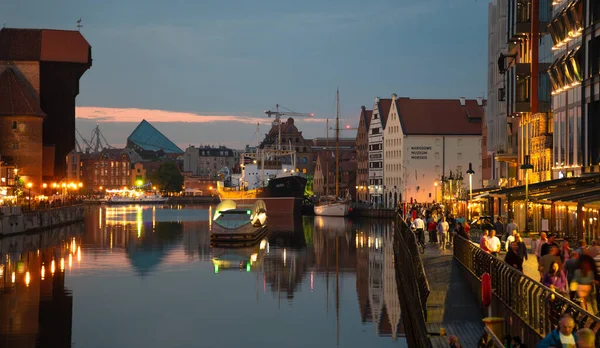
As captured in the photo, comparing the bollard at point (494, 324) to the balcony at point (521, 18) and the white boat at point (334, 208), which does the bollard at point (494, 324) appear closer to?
the balcony at point (521, 18)

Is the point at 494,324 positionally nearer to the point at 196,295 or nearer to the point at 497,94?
the point at 196,295

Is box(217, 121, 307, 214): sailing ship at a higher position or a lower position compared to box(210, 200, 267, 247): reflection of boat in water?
higher

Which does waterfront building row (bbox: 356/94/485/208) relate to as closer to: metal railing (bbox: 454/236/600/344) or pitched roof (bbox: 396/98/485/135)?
pitched roof (bbox: 396/98/485/135)

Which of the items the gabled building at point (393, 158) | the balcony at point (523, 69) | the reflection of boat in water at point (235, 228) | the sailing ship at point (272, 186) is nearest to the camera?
the balcony at point (523, 69)

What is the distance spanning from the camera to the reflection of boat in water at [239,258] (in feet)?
173

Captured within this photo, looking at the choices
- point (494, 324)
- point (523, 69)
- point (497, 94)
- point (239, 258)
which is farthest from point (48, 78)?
point (494, 324)

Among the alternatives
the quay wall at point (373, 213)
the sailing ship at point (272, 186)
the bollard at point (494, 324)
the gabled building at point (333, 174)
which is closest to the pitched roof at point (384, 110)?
the sailing ship at point (272, 186)

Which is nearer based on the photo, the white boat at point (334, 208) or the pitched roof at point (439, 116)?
the white boat at point (334, 208)

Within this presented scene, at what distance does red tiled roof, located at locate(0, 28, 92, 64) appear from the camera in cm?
9900

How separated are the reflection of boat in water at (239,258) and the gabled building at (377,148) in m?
77.5

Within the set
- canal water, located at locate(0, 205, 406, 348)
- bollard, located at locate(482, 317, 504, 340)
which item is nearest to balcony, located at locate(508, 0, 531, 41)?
canal water, located at locate(0, 205, 406, 348)

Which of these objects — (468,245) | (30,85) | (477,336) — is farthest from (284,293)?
(30,85)

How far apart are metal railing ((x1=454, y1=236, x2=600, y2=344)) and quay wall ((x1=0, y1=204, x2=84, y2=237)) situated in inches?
2067

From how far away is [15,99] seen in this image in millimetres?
94062
